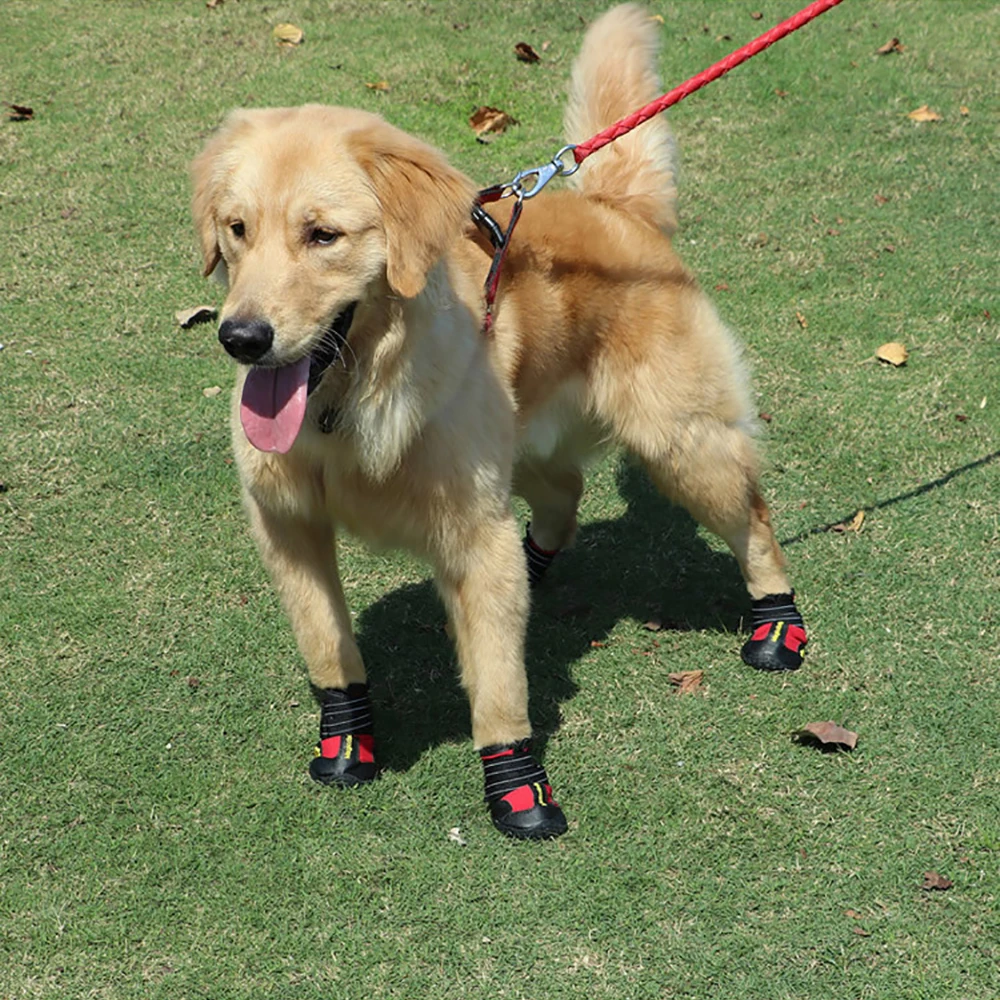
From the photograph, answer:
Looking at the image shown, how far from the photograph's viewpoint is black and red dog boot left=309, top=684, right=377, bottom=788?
12.4ft

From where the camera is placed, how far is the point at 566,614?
4699 millimetres

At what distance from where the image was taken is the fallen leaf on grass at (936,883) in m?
3.41

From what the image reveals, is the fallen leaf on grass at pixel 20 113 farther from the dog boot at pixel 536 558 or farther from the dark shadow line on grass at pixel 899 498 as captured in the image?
the dark shadow line on grass at pixel 899 498

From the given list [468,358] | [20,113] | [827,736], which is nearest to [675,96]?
[468,358]

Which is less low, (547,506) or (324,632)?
(324,632)

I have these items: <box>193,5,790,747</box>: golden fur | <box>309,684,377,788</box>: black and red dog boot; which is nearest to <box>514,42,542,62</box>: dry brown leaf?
<box>193,5,790,747</box>: golden fur

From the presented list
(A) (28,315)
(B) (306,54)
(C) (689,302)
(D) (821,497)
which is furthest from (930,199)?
(A) (28,315)

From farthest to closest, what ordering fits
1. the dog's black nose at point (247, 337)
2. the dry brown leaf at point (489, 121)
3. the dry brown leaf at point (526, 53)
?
the dry brown leaf at point (526, 53), the dry brown leaf at point (489, 121), the dog's black nose at point (247, 337)

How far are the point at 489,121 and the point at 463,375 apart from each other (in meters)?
5.16

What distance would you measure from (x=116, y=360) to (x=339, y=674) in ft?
9.50

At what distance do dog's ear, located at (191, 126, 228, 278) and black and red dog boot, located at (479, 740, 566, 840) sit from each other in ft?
5.63

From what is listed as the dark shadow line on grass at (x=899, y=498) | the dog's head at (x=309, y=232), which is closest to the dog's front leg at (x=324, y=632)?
the dog's head at (x=309, y=232)

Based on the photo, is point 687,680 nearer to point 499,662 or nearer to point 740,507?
point 740,507

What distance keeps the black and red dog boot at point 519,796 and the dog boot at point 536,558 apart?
1.28 m
